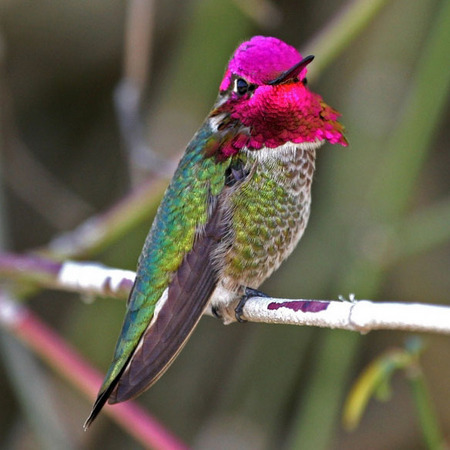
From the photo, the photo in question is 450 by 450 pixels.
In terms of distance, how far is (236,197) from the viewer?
1.72 metres

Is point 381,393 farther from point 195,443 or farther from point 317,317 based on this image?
point 195,443

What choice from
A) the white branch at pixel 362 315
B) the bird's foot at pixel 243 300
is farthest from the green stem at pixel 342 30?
the white branch at pixel 362 315

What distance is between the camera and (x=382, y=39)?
10.2ft

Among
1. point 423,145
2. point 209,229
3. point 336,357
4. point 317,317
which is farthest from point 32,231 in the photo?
point 317,317

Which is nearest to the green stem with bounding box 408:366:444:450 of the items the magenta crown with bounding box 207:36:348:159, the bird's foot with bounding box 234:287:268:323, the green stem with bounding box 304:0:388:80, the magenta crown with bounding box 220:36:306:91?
the bird's foot with bounding box 234:287:268:323

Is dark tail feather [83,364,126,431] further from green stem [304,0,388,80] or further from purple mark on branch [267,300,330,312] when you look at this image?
green stem [304,0,388,80]

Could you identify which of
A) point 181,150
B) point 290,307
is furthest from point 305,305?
point 181,150

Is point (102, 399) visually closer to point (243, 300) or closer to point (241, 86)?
point (243, 300)

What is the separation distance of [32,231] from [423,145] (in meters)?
2.41

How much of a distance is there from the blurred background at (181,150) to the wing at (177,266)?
0.47 metres

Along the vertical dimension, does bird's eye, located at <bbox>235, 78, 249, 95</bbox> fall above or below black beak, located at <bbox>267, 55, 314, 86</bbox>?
below

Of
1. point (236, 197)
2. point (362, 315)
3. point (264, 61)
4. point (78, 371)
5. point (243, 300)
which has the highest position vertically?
point (264, 61)

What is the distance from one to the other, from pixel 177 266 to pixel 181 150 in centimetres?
129

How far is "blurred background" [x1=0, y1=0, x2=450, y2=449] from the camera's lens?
2.67m
